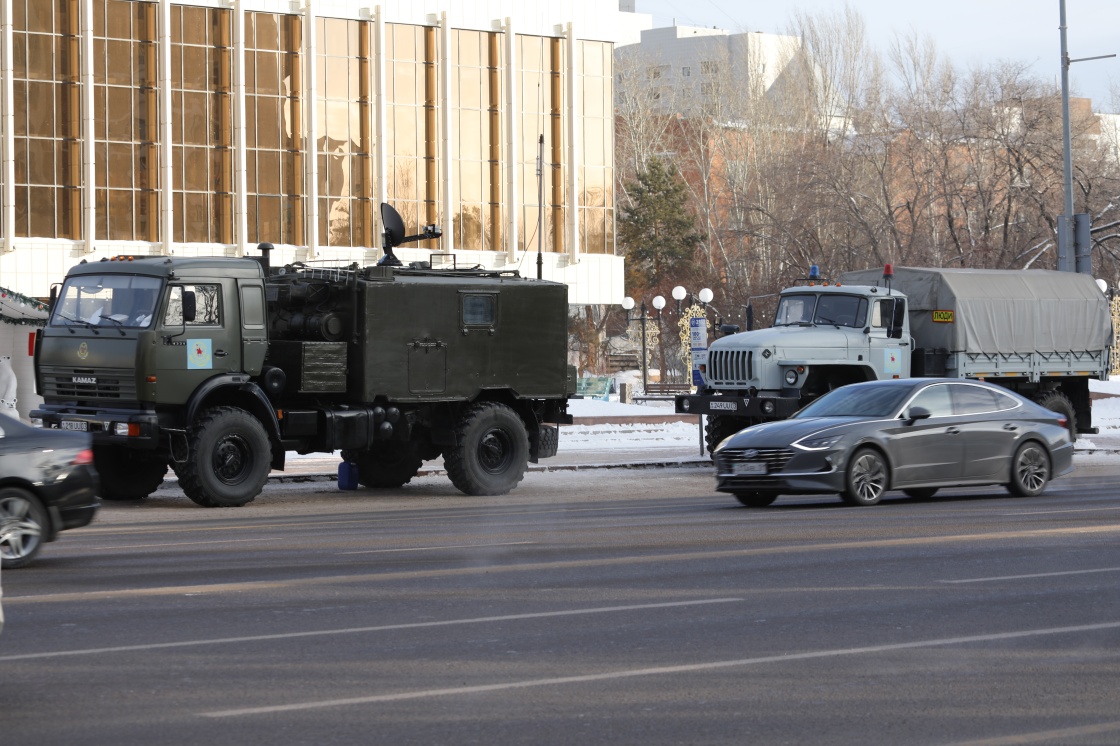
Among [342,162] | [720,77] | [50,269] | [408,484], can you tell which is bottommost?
[408,484]

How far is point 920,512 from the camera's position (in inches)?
720

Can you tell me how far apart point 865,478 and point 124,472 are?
9202 millimetres

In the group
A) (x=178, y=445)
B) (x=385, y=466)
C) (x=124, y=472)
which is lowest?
(x=385, y=466)

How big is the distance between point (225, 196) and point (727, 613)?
172 feet

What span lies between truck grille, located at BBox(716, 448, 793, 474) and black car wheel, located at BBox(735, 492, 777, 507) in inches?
15.5

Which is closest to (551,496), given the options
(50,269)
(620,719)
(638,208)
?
(620,719)

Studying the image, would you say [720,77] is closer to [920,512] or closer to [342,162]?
[342,162]

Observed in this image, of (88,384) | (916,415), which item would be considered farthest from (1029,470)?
(88,384)

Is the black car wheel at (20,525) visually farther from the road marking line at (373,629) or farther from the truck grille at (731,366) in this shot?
the truck grille at (731,366)

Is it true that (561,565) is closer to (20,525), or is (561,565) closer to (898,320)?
(20,525)

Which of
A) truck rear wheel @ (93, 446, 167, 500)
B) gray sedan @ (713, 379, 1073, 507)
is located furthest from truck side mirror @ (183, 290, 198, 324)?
gray sedan @ (713, 379, 1073, 507)

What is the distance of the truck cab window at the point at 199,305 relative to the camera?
20109 millimetres

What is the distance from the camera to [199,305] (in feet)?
66.9

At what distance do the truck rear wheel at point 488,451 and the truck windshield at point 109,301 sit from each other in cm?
451
